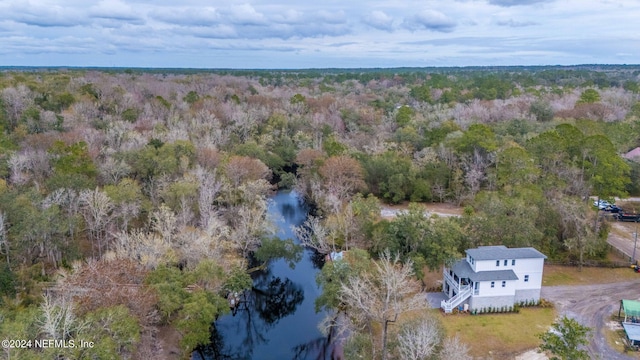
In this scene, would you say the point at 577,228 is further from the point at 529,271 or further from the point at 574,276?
the point at 529,271

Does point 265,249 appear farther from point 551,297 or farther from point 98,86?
point 98,86

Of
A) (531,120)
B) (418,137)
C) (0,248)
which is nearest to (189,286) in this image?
(0,248)

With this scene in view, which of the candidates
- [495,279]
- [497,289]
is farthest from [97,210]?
[497,289]

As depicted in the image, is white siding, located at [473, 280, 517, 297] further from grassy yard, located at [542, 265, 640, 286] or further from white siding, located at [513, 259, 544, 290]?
grassy yard, located at [542, 265, 640, 286]

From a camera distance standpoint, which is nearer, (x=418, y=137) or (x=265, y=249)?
(x=265, y=249)

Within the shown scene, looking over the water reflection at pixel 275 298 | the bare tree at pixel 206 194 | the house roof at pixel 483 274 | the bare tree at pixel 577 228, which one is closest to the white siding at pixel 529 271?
the house roof at pixel 483 274

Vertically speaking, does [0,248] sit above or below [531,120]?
below

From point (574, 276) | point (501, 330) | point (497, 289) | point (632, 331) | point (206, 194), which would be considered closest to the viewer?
point (632, 331)
